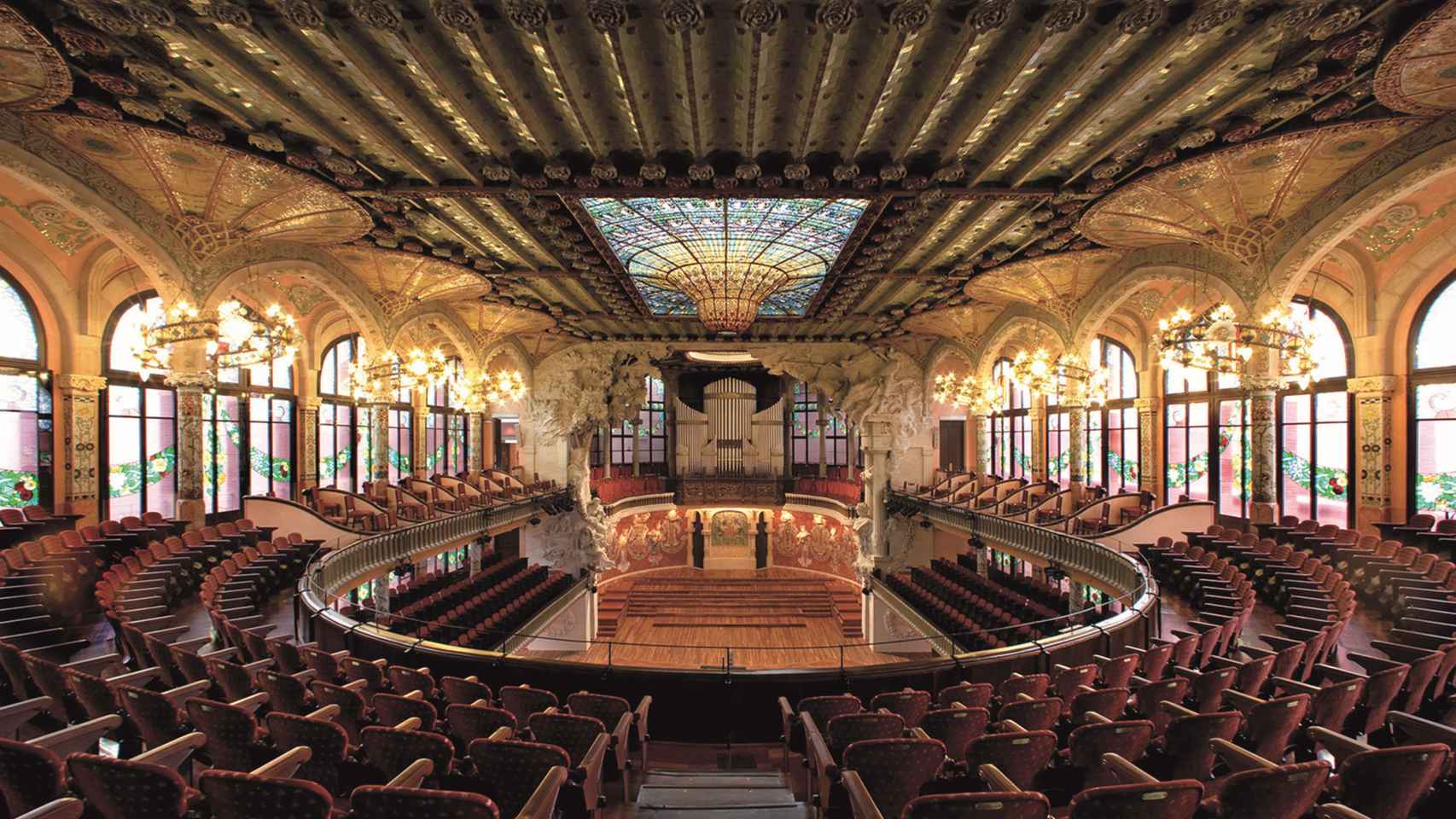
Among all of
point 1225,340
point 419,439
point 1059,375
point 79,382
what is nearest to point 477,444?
point 419,439

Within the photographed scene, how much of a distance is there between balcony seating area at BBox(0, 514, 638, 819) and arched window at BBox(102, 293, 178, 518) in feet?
31.3

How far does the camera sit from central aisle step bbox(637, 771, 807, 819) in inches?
161

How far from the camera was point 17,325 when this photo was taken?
41.1ft

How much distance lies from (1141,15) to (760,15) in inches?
113

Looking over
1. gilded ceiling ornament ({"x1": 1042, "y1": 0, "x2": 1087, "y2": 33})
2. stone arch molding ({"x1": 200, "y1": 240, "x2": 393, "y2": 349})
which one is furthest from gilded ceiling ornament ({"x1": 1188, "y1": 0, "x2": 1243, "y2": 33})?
stone arch molding ({"x1": 200, "y1": 240, "x2": 393, "y2": 349})

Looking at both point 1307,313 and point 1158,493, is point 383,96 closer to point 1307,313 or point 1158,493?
point 1307,313

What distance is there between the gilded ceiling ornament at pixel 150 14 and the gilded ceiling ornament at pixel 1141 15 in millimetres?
7302

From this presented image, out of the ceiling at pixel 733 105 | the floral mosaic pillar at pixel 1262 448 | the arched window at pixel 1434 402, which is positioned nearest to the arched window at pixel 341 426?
the ceiling at pixel 733 105

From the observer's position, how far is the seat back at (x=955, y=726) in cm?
414

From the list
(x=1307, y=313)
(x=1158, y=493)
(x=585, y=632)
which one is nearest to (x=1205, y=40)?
(x=1307, y=313)

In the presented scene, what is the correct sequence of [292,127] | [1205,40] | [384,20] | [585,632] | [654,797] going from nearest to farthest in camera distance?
[654,797]
[384,20]
[1205,40]
[292,127]
[585,632]

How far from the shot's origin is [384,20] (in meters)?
4.85

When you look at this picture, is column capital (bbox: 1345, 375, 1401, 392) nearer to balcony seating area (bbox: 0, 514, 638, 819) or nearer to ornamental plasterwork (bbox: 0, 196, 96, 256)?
balcony seating area (bbox: 0, 514, 638, 819)

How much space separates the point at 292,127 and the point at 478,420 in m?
17.2
